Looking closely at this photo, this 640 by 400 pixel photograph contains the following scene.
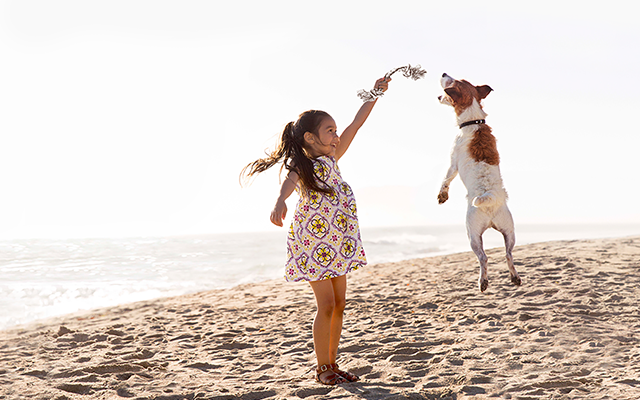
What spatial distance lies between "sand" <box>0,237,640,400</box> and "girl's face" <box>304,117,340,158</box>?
1689 mm

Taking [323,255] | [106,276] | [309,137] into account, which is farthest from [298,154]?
[106,276]

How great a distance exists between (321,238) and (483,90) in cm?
176

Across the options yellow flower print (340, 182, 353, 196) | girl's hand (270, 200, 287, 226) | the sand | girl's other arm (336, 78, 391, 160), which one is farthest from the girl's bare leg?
girl's other arm (336, 78, 391, 160)

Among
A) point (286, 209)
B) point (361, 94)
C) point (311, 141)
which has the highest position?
point (361, 94)

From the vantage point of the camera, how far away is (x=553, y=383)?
3.37 m

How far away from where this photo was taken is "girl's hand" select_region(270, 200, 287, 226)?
2.92m

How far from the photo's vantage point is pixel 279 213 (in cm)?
295

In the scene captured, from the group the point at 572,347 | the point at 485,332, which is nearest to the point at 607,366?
the point at 572,347

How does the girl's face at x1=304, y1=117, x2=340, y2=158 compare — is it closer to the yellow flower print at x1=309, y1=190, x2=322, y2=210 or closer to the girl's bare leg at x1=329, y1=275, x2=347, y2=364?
the yellow flower print at x1=309, y1=190, x2=322, y2=210

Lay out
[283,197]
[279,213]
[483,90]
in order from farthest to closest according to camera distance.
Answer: [483,90] → [283,197] → [279,213]

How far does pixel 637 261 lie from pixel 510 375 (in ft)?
17.8

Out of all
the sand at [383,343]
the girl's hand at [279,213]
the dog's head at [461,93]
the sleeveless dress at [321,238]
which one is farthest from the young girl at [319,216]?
the dog's head at [461,93]

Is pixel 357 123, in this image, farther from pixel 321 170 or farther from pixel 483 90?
pixel 483 90

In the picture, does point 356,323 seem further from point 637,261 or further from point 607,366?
point 637,261
